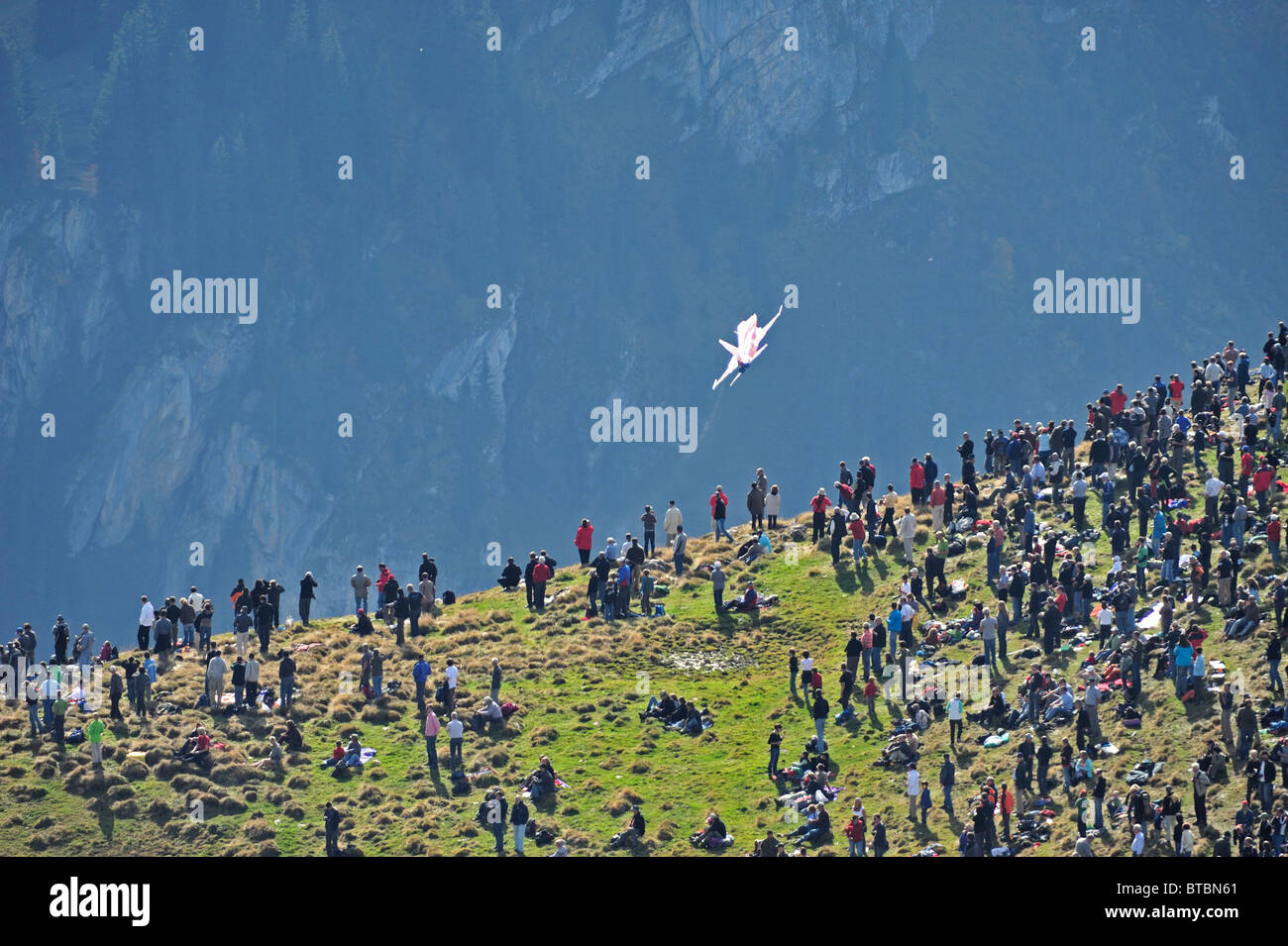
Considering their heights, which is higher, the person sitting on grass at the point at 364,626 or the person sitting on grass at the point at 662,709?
the person sitting on grass at the point at 364,626

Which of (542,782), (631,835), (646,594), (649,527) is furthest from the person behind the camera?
(649,527)

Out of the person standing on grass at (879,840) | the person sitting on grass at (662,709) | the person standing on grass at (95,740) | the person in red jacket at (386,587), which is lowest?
the person standing on grass at (879,840)

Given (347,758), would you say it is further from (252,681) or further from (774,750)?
(774,750)

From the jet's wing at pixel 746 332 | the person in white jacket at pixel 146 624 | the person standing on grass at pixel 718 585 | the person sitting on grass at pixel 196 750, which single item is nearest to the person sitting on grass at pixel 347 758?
the person sitting on grass at pixel 196 750

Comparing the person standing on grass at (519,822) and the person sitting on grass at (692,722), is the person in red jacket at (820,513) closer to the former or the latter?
the person sitting on grass at (692,722)

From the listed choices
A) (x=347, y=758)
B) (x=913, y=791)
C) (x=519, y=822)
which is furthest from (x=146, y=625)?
(x=913, y=791)

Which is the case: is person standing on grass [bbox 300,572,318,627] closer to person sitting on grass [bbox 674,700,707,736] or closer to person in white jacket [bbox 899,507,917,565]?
person sitting on grass [bbox 674,700,707,736]

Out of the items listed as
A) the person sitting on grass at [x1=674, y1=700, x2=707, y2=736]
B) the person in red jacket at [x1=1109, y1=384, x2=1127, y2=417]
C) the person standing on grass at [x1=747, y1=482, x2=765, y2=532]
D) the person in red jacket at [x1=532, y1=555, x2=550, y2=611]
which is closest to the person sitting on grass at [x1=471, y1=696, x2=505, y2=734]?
the person sitting on grass at [x1=674, y1=700, x2=707, y2=736]
